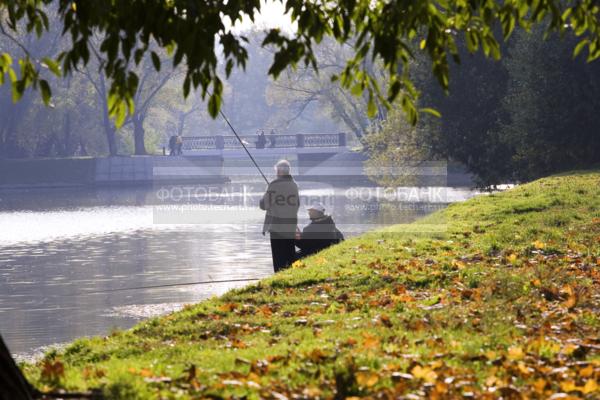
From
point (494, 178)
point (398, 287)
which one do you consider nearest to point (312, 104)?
point (494, 178)

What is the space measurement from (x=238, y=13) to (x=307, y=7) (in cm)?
46

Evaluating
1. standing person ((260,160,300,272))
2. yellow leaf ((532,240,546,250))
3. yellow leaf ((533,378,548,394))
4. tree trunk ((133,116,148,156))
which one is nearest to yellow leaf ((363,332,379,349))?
yellow leaf ((533,378,548,394))

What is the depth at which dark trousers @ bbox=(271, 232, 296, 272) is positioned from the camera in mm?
16219

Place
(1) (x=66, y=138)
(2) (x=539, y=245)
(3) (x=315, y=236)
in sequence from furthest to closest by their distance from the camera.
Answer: (1) (x=66, y=138) < (3) (x=315, y=236) < (2) (x=539, y=245)

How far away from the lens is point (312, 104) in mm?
130750

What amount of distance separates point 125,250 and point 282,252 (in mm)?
11803

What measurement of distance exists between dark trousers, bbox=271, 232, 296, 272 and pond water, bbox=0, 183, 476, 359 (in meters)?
1.48

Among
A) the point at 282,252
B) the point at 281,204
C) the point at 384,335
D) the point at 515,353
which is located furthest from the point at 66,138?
the point at 515,353

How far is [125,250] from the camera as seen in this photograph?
27438mm

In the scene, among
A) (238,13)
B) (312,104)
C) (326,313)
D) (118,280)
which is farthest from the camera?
(312,104)

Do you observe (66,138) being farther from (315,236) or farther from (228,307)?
(228,307)

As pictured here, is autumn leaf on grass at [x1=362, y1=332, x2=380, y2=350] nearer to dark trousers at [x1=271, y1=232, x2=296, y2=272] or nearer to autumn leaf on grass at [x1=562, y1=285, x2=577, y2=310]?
autumn leaf on grass at [x1=562, y1=285, x2=577, y2=310]

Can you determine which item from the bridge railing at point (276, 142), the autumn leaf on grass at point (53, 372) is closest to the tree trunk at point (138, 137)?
the bridge railing at point (276, 142)

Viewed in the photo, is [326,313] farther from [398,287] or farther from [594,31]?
[594,31]
